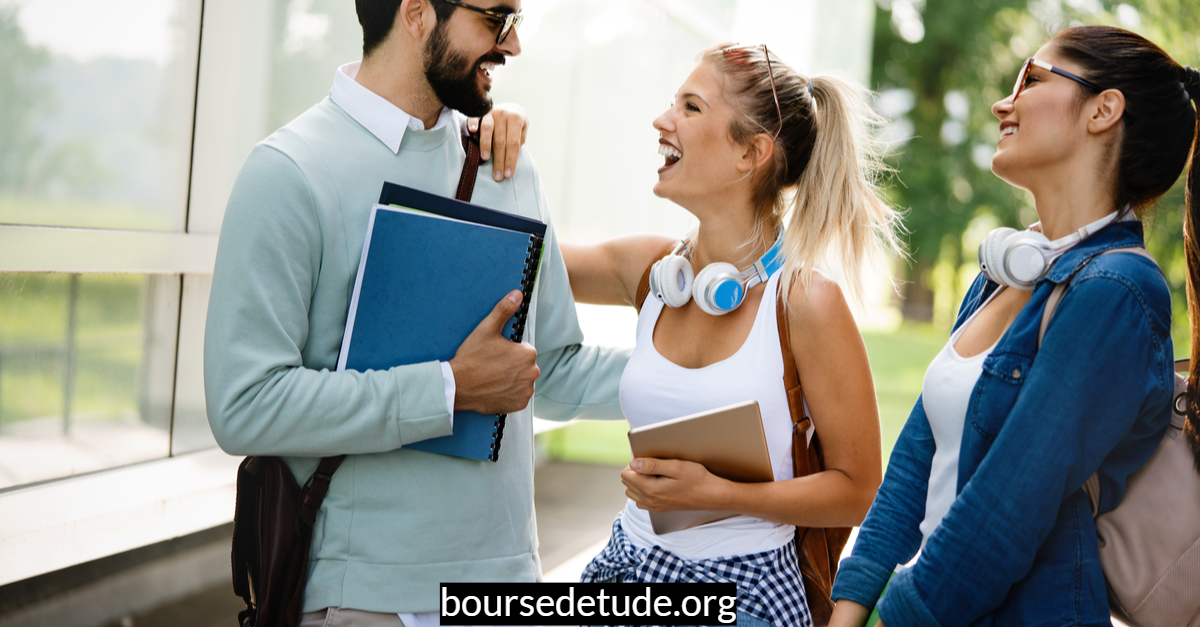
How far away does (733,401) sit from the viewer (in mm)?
2072

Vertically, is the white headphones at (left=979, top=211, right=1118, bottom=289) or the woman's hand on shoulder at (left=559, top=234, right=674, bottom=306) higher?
the white headphones at (left=979, top=211, right=1118, bottom=289)

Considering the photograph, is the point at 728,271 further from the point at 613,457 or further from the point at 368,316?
the point at 613,457

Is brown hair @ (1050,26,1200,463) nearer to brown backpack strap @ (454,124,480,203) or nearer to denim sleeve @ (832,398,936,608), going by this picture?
denim sleeve @ (832,398,936,608)

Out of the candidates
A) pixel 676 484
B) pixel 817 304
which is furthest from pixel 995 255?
pixel 676 484

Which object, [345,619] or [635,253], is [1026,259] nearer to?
[635,253]

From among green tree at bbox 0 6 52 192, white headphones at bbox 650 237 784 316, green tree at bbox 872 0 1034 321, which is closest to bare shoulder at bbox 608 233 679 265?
white headphones at bbox 650 237 784 316

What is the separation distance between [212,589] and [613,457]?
6.28 meters

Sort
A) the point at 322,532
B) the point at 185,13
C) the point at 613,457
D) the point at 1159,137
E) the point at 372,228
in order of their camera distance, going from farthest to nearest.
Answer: the point at 613,457, the point at 185,13, the point at 322,532, the point at 372,228, the point at 1159,137

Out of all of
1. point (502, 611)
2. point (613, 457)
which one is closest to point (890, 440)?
point (613, 457)

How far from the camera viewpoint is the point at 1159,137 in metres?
1.59

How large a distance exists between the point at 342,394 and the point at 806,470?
1061mm

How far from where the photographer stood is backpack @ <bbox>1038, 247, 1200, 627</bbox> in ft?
4.83

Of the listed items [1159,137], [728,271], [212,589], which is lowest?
[212,589]

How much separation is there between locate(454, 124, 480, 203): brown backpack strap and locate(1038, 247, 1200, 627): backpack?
1.26 meters
